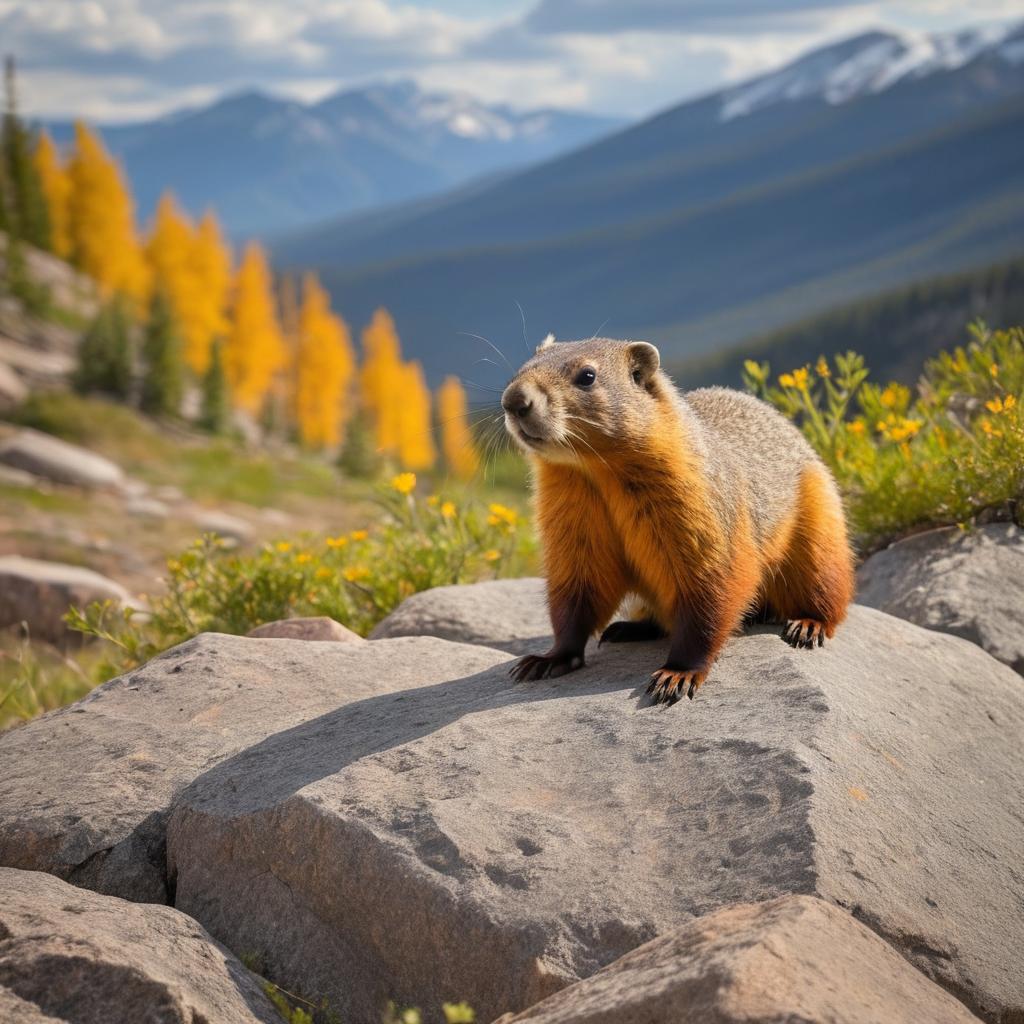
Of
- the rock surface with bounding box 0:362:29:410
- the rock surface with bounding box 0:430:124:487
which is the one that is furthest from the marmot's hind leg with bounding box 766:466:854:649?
the rock surface with bounding box 0:362:29:410

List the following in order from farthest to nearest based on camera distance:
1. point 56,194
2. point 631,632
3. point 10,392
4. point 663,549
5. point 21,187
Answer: point 56,194 → point 21,187 → point 10,392 → point 631,632 → point 663,549

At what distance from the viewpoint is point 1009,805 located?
502 centimetres

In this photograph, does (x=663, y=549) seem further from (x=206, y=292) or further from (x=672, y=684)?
(x=206, y=292)

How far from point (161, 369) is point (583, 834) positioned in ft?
141

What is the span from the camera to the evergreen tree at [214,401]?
50.4 metres

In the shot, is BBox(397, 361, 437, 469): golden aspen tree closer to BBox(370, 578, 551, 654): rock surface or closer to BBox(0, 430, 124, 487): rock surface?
BBox(0, 430, 124, 487): rock surface

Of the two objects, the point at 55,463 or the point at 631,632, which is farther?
the point at 55,463

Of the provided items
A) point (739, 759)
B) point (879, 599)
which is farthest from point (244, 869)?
point (879, 599)

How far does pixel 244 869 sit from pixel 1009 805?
127 inches

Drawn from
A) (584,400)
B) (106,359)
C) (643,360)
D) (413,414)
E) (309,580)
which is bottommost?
(413,414)

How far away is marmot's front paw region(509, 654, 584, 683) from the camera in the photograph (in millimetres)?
5859

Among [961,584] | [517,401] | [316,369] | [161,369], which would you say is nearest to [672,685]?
[517,401]

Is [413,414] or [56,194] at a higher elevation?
[56,194]

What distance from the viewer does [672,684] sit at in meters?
5.29
